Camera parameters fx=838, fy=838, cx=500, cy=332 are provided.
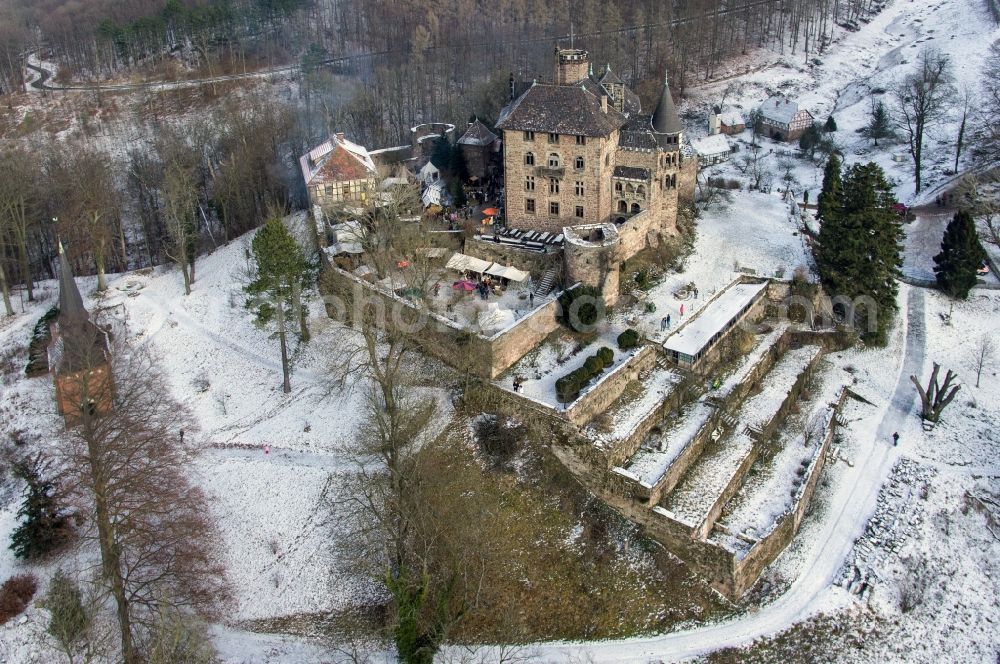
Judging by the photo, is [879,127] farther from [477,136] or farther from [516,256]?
[516,256]

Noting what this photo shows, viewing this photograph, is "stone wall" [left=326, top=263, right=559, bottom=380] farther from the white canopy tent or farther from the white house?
the white house

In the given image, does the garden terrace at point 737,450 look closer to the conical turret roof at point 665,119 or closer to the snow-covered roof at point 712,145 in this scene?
the conical turret roof at point 665,119

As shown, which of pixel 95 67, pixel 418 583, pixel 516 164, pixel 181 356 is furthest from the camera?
pixel 95 67

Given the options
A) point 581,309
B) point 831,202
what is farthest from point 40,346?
point 831,202

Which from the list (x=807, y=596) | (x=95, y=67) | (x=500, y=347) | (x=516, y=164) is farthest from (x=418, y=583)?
(x=95, y=67)

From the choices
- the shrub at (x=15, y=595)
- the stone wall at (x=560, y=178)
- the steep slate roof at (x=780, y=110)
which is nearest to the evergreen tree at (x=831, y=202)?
the stone wall at (x=560, y=178)

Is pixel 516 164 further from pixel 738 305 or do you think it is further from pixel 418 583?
pixel 418 583

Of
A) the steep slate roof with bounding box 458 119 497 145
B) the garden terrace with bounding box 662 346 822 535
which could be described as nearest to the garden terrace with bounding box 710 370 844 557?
the garden terrace with bounding box 662 346 822 535
